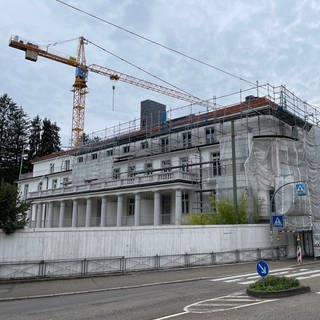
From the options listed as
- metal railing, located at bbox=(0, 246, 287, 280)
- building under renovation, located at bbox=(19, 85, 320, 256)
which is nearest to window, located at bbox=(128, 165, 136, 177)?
building under renovation, located at bbox=(19, 85, 320, 256)

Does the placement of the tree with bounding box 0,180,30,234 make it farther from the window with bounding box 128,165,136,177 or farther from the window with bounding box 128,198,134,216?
the window with bounding box 128,165,136,177

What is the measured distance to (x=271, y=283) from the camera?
12.4 metres

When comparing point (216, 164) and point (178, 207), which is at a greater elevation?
point (216, 164)

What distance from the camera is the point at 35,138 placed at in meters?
88.2

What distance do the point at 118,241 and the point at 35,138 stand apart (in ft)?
245

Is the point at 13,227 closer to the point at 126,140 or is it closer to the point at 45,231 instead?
the point at 45,231

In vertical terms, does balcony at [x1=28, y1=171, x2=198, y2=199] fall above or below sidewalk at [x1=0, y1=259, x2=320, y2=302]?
above

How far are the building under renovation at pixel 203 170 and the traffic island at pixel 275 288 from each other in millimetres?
13809

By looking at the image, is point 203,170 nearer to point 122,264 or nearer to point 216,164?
point 216,164

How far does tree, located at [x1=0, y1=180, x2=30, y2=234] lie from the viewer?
16.7 m

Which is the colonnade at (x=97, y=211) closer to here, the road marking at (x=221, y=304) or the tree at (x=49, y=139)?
the road marking at (x=221, y=304)

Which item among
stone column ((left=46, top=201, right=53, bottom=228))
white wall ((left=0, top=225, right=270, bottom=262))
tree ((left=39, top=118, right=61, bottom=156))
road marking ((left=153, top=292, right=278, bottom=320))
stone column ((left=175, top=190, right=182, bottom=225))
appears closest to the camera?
road marking ((left=153, top=292, right=278, bottom=320))

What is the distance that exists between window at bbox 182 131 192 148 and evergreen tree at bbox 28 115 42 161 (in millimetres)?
54489

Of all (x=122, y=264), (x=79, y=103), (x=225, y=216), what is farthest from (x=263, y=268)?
(x=79, y=103)
